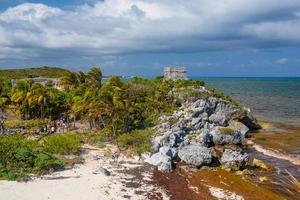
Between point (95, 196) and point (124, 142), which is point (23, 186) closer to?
point (95, 196)

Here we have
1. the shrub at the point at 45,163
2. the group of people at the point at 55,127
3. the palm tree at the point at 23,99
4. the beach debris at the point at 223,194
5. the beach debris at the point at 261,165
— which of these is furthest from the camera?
the palm tree at the point at 23,99

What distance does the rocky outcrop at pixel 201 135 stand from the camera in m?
36.8

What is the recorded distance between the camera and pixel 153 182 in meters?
30.2

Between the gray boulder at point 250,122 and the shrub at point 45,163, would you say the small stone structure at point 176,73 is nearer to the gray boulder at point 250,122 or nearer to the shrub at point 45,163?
the gray boulder at point 250,122

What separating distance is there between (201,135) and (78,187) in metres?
23.7

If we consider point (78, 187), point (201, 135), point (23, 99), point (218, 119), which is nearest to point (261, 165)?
point (201, 135)

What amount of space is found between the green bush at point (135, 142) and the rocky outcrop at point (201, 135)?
0.86 metres

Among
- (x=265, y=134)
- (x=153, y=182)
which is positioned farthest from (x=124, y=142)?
(x=265, y=134)

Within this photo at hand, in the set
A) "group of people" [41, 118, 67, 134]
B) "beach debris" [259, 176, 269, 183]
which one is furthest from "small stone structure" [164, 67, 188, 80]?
"beach debris" [259, 176, 269, 183]

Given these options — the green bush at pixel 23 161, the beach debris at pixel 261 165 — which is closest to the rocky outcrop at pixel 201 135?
the beach debris at pixel 261 165

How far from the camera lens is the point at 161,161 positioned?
114 ft

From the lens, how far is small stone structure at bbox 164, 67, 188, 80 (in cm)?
10200

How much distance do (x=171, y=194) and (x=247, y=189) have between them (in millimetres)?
6944

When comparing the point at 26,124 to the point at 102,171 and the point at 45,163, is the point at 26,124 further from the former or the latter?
the point at 102,171
